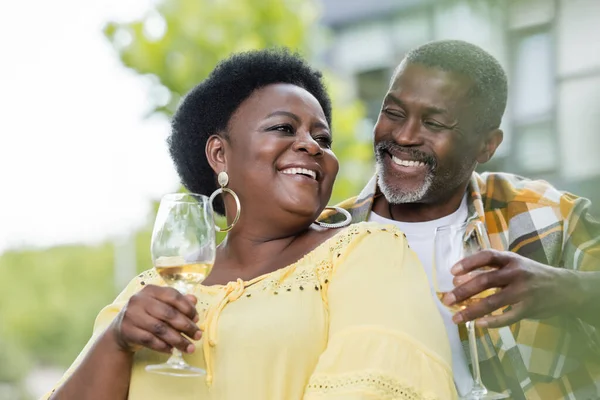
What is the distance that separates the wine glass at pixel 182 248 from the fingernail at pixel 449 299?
57cm

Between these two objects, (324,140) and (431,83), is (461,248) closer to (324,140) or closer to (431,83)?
(324,140)

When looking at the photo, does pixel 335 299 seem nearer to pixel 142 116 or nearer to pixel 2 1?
pixel 142 116

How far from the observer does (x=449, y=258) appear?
6.48ft

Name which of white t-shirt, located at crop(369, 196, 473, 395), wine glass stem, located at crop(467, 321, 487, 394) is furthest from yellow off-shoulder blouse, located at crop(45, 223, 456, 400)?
white t-shirt, located at crop(369, 196, 473, 395)

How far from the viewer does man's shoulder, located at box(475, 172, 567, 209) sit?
312cm

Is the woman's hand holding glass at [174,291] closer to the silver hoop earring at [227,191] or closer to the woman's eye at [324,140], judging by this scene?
the silver hoop earring at [227,191]

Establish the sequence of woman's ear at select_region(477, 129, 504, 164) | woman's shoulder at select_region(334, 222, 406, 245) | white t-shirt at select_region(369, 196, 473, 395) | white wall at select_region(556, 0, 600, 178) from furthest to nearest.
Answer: woman's ear at select_region(477, 129, 504, 164), white t-shirt at select_region(369, 196, 473, 395), woman's shoulder at select_region(334, 222, 406, 245), white wall at select_region(556, 0, 600, 178)

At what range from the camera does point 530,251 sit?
10.0ft

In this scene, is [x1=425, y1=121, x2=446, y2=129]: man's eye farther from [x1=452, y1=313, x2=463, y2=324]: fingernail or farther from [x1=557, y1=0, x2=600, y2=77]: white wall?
[x1=557, y1=0, x2=600, y2=77]: white wall

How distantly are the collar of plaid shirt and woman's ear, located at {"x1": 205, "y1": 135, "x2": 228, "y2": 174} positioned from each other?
2.11 ft

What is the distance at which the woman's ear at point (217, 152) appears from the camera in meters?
2.69

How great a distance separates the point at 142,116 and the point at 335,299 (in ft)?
21.6

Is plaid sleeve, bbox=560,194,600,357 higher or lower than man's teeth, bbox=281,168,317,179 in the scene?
lower

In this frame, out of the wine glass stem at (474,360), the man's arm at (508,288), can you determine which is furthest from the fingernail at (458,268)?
the wine glass stem at (474,360)
